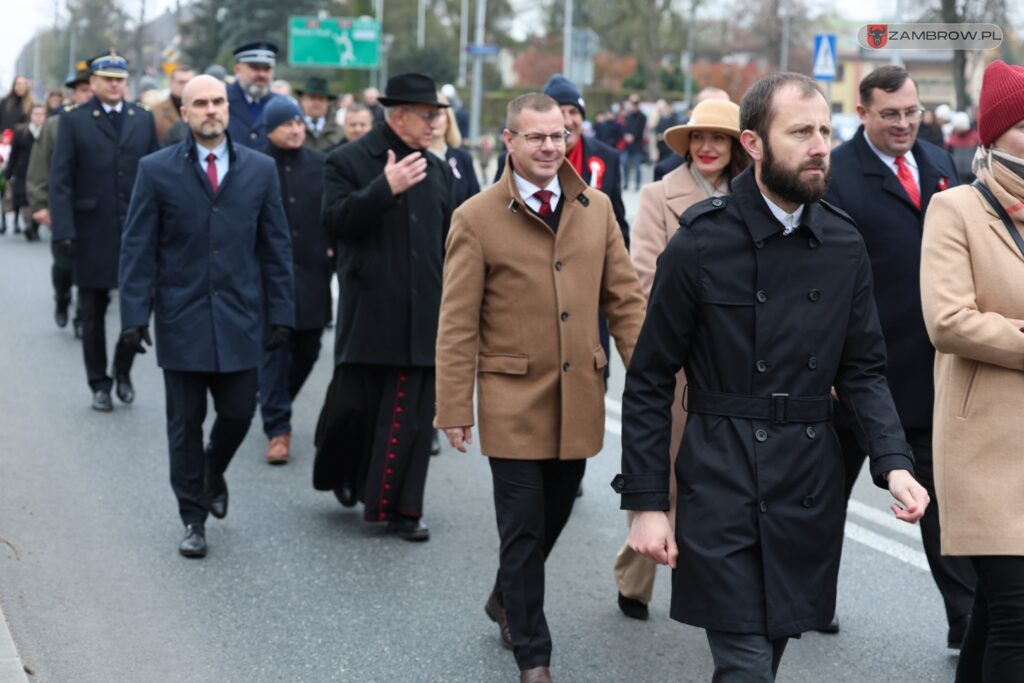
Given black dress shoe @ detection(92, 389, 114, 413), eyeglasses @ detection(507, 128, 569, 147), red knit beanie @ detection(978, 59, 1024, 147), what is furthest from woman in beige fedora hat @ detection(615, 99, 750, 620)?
black dress shoe @ detection(92, 389, 114, 413)

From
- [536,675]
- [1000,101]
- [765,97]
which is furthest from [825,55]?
[765,97]

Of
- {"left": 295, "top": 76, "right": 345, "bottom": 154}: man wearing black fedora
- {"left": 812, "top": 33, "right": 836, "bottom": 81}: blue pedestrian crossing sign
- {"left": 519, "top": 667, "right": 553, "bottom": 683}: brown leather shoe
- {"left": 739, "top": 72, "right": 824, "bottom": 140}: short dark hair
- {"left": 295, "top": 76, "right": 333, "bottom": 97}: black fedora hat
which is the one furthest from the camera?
{"left": 812, "top": 33, "right": 836, "bottom": 81}: blue pedestrian crossing sign

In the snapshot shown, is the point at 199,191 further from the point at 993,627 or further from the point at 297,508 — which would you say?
the point at 993,627

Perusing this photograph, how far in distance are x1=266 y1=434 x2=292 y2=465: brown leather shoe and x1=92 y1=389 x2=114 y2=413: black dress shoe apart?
5.76ft

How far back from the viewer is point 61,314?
13602 millimetres

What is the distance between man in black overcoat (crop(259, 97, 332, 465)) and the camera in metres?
9.25

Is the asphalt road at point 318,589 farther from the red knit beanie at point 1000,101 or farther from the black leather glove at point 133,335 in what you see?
the red knit beanie at point 1000,101

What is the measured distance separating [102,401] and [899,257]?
612 cm

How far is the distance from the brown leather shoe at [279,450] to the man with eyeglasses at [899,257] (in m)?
3.95

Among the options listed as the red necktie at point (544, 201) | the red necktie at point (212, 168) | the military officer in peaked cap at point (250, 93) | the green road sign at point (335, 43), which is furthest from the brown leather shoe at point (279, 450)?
the green road sign at point (335, 43)

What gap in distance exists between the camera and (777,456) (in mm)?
4012

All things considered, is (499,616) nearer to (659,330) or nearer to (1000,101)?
(659,330)

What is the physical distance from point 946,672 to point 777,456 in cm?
194

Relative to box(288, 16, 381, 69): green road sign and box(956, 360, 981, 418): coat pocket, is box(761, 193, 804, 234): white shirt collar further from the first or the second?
box(288, 16, 381, 69): green road sign
